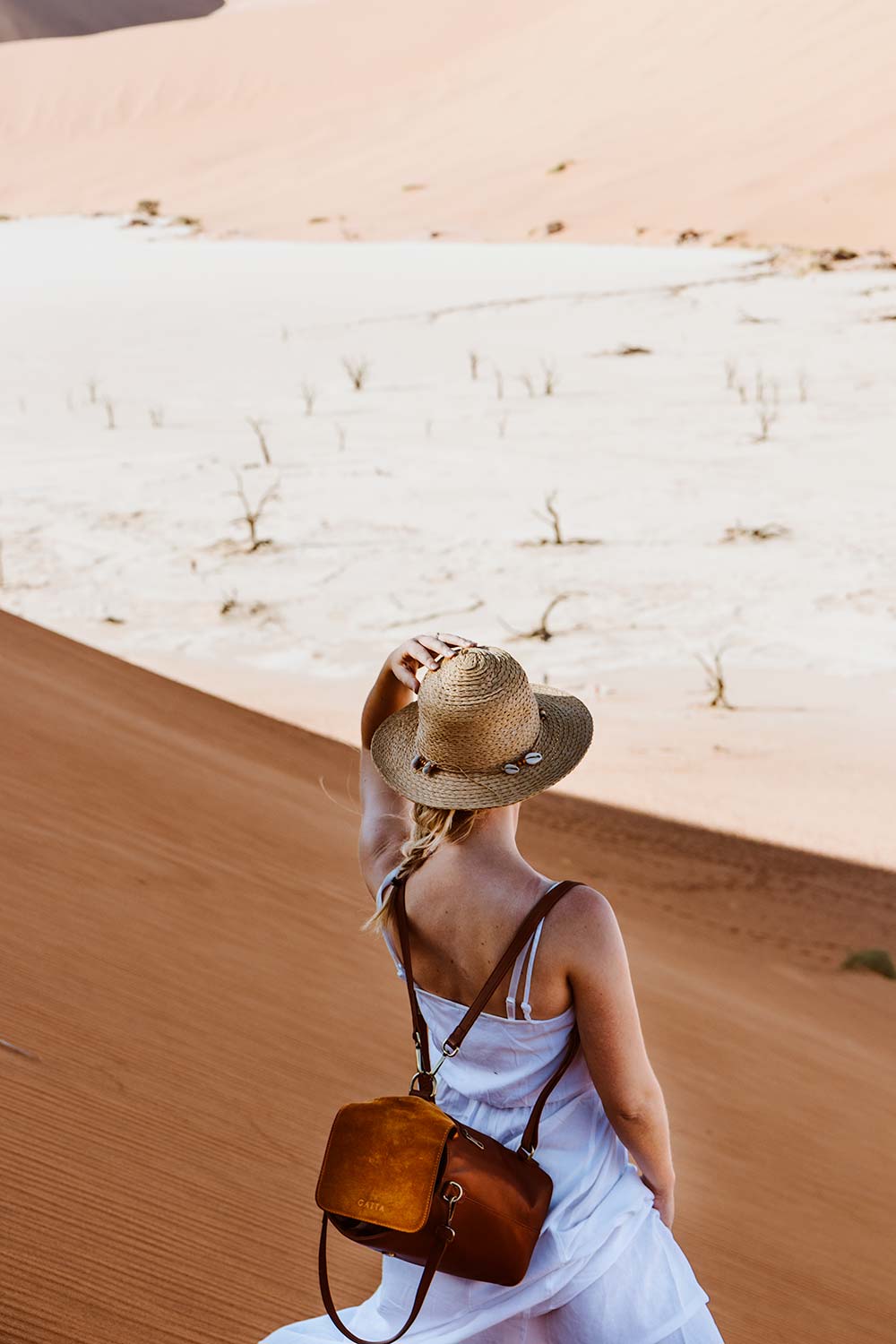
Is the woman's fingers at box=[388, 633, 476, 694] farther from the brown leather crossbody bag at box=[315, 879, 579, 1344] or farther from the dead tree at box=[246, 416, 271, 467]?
the dead tree at box=[246, 416, 271, 467]

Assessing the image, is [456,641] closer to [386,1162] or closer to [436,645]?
[436,645]

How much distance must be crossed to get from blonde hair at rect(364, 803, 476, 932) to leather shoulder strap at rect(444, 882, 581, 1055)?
17 cm

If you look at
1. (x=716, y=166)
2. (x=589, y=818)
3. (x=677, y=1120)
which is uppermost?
(x=716, y=166)

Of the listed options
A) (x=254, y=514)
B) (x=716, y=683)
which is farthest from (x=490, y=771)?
(x=254, y=514)

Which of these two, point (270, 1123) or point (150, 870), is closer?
point (270, 1123)

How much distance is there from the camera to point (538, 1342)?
80.6 inches

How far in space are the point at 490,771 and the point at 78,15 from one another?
10188 cm

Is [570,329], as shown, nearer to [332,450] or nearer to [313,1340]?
[332,450]

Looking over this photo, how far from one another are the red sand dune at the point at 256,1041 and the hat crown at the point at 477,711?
130 cm

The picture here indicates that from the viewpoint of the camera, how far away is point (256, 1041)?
379 cm

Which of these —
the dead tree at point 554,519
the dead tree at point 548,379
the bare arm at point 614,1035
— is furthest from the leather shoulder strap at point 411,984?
the dead tree at point 548,379

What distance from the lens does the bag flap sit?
186 cm

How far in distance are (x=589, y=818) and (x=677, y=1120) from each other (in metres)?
3.67

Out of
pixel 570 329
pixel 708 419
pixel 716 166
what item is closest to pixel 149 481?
pixel 708 419
